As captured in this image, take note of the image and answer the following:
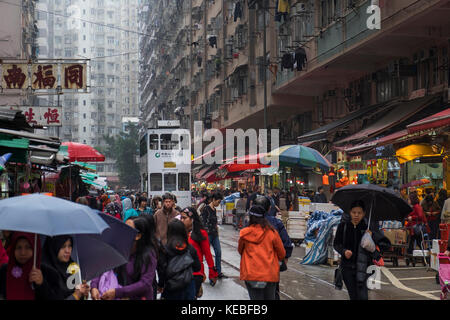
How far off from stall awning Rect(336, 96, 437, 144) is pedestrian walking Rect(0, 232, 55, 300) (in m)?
14.8

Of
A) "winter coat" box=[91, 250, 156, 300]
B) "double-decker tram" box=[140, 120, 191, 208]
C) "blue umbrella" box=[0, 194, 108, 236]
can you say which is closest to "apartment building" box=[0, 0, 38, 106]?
"double-decker tram" box=[140, 120, 191, 208]

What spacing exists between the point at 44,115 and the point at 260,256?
15.8 m

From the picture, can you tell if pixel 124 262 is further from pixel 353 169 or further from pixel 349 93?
pixel 349 93

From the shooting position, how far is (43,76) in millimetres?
19938

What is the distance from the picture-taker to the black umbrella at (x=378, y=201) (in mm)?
7773

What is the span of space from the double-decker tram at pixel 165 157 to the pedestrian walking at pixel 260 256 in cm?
2153

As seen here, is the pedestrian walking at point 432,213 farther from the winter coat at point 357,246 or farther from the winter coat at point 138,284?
the winter coat at point 138,284

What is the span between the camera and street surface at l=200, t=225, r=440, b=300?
33.6ft

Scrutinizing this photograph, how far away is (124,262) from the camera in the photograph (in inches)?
206

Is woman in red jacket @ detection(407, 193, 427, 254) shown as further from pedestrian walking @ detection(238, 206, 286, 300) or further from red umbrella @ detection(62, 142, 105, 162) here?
red umbrella @ detection(62, 142, 105, 162)

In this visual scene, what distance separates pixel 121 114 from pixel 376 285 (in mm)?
105100

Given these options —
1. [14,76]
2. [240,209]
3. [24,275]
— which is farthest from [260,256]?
[240,209]

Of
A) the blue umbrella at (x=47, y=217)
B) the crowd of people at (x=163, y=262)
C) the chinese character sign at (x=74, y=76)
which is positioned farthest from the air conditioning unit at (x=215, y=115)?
the blue umbrella at (x=47, y=217)

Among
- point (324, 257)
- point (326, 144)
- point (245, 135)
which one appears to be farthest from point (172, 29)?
point (324, 257)
